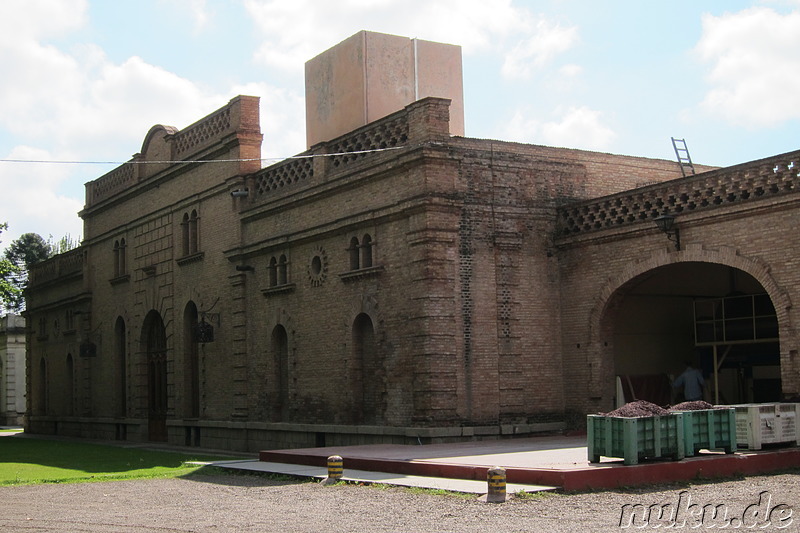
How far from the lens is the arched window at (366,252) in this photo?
22.5 metres

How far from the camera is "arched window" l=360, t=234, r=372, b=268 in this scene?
73.9ft

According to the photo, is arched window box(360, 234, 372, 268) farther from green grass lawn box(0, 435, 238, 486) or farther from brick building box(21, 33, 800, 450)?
green grass lawn box(0, 435, 238, 486)

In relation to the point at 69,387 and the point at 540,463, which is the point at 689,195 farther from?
the point at 69,387

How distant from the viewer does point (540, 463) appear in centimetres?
→ 1537

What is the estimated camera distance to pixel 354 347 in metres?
22.8

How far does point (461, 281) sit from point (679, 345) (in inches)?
223

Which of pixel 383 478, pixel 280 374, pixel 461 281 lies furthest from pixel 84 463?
pixel 383 478

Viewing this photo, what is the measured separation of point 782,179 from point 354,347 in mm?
9470

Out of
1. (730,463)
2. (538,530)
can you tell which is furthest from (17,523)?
(730,463)

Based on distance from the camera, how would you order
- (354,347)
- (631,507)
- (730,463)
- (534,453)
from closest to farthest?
(631,507)
(730,463)
(534,453)
(354,347)

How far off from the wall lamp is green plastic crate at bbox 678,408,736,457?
506 centimetres

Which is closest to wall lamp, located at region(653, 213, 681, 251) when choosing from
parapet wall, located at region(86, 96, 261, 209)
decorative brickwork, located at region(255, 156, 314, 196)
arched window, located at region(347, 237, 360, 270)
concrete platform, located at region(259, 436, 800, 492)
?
concrete platform, located at region(259, 436, 800, 492)

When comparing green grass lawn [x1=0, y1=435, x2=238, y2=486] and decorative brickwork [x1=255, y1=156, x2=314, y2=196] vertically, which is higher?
decorative brickwork [x1=255, y1=156, x2=314, y2=196]

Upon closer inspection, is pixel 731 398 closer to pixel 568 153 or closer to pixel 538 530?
pixel 568 153
